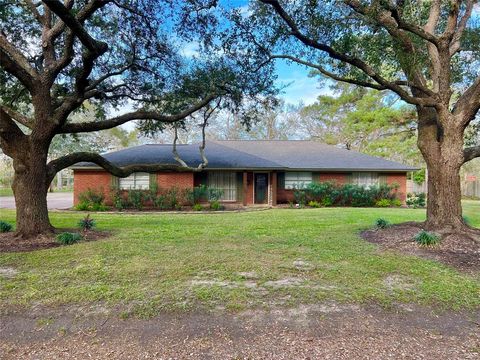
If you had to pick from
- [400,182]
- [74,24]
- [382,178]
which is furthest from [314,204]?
[74,24]

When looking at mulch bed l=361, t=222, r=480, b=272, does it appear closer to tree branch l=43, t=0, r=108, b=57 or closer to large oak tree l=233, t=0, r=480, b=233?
large oak tree l=233, t=0, r=480, b=233

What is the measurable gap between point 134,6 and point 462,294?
10282mm

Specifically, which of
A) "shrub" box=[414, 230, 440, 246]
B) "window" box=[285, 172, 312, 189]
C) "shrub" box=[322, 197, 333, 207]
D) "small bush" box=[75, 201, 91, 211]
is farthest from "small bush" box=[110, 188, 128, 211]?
"shrub" box=[414, 230, 440, 246]

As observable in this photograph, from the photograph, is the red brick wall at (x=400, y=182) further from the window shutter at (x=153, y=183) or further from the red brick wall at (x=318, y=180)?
the window shutter at (x=153, y=183)

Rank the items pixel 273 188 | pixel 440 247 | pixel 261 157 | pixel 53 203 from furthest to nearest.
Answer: pixel 53 203, pixel 261 157, pixel 273 188, pixel 440 247

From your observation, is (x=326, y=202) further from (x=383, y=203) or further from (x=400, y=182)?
(x=400, y=182)

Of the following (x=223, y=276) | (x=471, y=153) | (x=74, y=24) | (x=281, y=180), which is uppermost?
(x=74, y=24)

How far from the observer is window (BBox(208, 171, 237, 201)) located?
1847 cm

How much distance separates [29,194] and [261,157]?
14.1m

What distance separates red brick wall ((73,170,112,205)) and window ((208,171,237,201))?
5.58 meters

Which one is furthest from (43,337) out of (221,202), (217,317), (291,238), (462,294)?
(221,202)

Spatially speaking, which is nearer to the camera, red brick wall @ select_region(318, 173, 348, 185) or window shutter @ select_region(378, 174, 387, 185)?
red brick wall @ select_region(318, 173, 348, 185)

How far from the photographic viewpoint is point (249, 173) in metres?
18.7

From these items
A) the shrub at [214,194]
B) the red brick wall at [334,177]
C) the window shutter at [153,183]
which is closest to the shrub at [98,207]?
the window shutter at [153,183]
